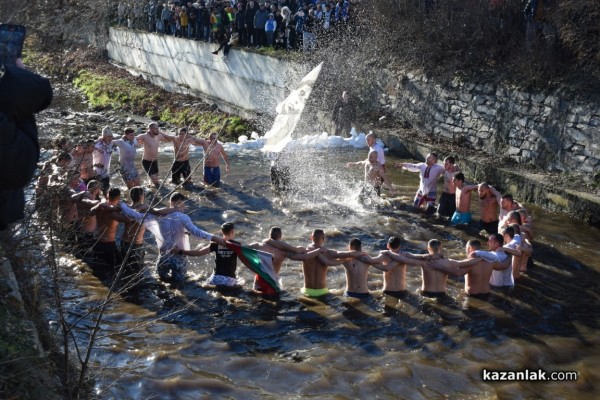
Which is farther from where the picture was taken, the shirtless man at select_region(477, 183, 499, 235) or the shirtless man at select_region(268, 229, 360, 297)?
the shirtless man at select_region(477, 183, 499, 235)

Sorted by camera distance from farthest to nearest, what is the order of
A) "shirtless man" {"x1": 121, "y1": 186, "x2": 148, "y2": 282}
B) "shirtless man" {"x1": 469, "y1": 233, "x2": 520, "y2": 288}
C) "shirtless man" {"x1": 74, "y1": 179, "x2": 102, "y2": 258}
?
"shirtless man" {"x1": 74, "y1": 179, "x2": 102, "y2": 258}
"shirtless man" {"x1": 121, "y1": 186, "x2": 148, "y2": 282}
"shirtless man" {"x1": 469, "y1": 233, "x2": 520, "y2": 288}

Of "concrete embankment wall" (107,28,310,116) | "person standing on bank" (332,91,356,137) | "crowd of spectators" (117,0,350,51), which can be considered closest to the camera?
"person standing on bank" (332,91,356,137)

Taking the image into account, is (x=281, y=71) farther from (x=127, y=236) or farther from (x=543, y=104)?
(x=127, y=236)

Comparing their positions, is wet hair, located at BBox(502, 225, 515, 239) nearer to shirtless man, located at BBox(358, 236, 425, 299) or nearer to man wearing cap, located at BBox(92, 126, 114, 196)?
shirtless man, located at BBox(358, 236, 425, 299)

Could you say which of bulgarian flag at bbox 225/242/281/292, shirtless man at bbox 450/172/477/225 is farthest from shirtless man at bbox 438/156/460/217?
bulgarian flag at bbox 225/242/281/292

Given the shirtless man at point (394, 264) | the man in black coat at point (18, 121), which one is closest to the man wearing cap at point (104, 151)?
the shirtless man at point (394, 264)

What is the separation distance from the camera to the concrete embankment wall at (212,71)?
73.0ft

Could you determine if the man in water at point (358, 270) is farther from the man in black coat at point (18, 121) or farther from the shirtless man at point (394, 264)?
the man in black coat at point (18, 121)

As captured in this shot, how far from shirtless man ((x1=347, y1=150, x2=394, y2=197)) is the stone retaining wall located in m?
3.78

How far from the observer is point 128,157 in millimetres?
14312

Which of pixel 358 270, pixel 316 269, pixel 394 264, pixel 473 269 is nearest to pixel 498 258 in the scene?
pixel 473 269

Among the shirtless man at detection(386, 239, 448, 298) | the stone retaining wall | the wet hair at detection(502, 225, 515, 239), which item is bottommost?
the shirtless man at detection(386, 239, 448, 298)

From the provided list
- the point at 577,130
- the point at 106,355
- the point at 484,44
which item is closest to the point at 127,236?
the point at 106,355

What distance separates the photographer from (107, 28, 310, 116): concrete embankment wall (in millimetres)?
22250
